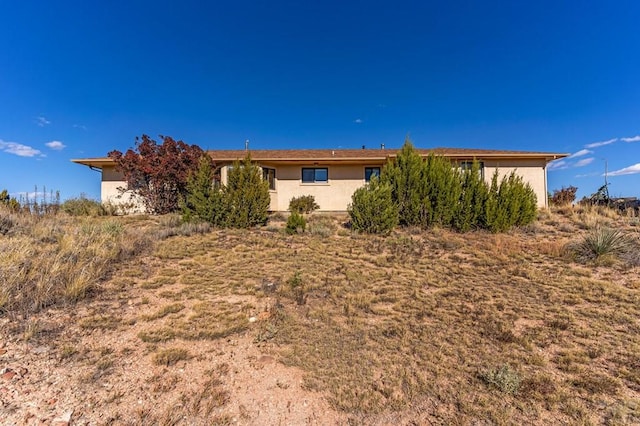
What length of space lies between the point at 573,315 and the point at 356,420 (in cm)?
402

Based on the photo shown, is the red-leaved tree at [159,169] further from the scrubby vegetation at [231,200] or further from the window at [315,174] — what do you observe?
the window at [315,174]

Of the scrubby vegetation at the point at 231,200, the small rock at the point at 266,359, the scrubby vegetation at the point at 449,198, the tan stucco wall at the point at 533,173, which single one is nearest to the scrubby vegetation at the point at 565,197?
the tan stucco wall at the point at 533,173

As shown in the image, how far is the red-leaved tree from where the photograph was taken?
1361 centimetres

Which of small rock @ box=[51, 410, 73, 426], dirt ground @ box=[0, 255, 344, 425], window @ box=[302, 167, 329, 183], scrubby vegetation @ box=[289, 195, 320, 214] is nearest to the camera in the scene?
small rock @ box=[51, 410, 73, 426]

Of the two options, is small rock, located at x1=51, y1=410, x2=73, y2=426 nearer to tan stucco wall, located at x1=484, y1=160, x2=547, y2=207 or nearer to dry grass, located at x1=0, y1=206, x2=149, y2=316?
dry grass, located at x1=0, y1=206, x2=149, y2=316

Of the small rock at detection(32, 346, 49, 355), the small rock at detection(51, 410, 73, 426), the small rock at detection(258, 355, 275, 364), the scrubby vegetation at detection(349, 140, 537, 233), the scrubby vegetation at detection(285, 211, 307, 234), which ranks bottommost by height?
the small rock at detection(51, 410, 73, 426)

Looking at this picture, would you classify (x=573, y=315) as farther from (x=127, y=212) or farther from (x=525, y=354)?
(x=127, y=212)

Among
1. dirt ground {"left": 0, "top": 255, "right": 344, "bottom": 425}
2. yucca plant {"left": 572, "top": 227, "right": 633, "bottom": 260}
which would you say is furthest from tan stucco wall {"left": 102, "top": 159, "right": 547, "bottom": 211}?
dirt ground {"left": 0, "top": 255, "right": 344, "bottom": 425}

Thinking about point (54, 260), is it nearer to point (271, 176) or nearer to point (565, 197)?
point (271, 176)

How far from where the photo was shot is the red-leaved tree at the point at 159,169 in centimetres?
1361

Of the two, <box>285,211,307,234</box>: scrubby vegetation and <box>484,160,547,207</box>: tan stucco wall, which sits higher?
<box>484,160,547,207</box>: tan stucco wall

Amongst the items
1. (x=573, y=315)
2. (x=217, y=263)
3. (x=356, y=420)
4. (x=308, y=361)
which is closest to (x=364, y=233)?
(x=217, y=263)

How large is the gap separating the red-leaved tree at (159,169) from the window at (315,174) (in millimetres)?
5307

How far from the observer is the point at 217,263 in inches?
279
